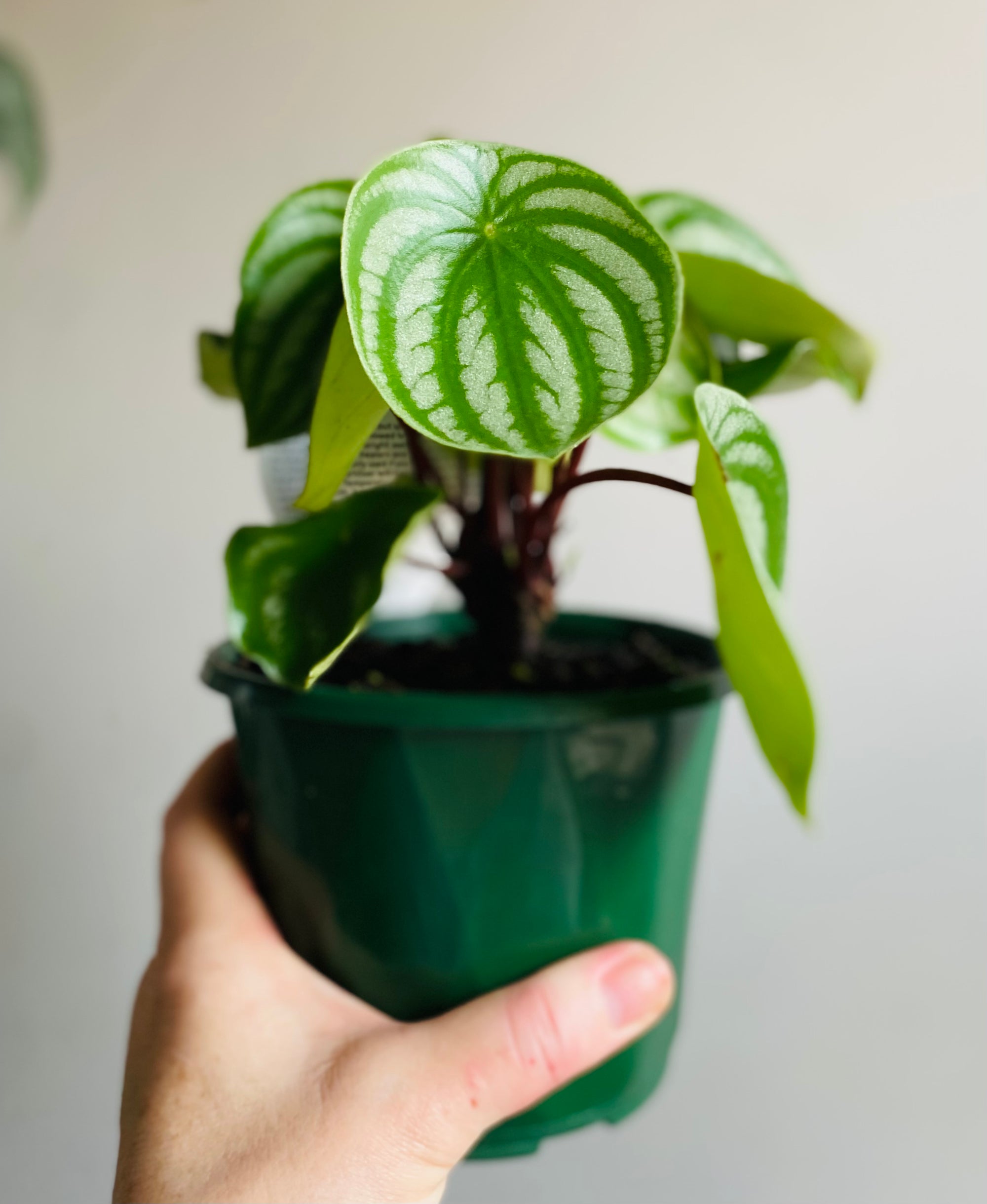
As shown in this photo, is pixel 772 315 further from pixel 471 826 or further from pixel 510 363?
pixel 471 826

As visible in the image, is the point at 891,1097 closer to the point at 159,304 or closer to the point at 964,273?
the point at 964,273

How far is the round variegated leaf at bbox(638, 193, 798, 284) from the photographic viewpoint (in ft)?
1.49

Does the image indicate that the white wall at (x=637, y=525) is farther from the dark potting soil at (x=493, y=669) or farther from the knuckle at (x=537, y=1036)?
the knuckle at (x=537, y=1036)

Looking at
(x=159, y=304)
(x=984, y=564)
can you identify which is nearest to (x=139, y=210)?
(x=159, y=304)

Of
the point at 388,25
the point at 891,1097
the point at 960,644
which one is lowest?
the point at 891,1097

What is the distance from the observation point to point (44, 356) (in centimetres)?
95

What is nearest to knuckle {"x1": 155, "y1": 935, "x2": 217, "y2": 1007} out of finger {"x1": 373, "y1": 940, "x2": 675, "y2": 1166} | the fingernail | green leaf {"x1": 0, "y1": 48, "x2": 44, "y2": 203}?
finger {"x1": 373, "y1": 940, "x2": 675, "y2": 1166}

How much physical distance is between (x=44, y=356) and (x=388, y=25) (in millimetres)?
496

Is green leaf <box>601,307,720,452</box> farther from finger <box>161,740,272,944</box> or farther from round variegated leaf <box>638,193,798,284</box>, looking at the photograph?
finger <box>161,740,272,944</box>

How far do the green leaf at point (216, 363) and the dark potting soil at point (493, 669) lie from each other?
18 cm

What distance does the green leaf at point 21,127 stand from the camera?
2.97ft

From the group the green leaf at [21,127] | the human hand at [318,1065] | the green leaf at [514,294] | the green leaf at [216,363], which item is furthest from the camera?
the green leaf at [21,127]

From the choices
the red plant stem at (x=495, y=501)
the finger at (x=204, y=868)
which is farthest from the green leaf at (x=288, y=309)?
the finger at (x=204, y=868)

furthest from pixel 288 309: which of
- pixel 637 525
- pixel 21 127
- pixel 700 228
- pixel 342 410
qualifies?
pixel 21 127
